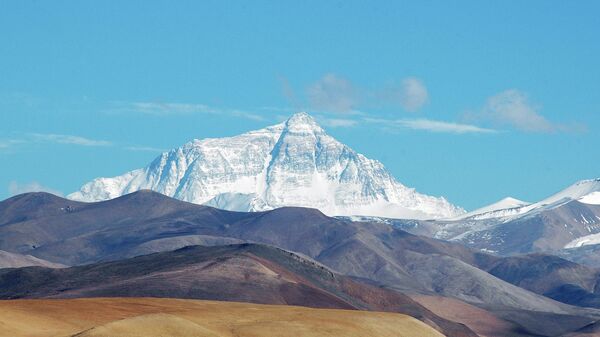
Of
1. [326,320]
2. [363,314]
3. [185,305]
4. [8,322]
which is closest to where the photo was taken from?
[8,322]

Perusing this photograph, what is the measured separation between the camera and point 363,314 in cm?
13088

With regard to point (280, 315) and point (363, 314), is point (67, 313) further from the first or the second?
point (363, 314)

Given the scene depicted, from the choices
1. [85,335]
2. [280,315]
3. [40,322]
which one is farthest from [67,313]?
[85,335]

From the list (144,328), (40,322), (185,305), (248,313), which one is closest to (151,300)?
(185,305)

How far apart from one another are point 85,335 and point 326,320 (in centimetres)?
2950

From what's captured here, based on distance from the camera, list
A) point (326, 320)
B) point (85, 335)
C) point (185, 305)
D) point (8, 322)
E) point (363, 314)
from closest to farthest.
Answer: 1. point (85, 335)
2. point (8, 322)
3. point (326, 320)
4. point (363, 314)
5. point (185, 305)

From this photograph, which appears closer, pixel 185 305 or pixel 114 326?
pixel 114 326

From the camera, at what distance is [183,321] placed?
103688 millimetres

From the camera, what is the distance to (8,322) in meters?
107

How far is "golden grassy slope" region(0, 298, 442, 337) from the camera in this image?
334 ft

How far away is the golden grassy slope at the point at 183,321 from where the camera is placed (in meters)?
102

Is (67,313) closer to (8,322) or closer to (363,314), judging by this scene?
(8,322)

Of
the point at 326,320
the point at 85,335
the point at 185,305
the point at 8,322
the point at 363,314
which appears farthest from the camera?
the point at 185,305

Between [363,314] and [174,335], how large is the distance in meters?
33.7
